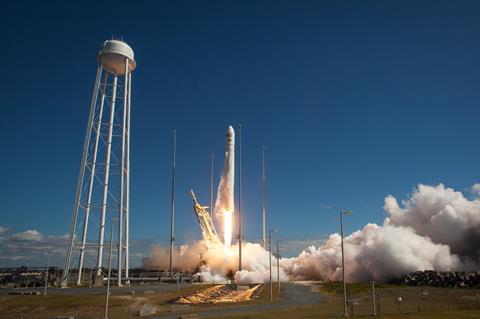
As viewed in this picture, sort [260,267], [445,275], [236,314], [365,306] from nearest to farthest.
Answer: [236,314] → [365,306] → [445,275] → [260,267]

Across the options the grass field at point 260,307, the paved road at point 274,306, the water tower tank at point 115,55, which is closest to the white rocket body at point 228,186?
the water tower tank at point 115,55

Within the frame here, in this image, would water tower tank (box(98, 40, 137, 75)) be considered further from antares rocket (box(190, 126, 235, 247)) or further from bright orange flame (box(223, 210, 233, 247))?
bright orange flame (box(223, 210, 233, 247))

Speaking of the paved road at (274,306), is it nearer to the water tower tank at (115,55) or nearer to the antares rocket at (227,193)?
the antares rocket at (227,193)

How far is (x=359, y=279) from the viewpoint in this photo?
85.5 metres

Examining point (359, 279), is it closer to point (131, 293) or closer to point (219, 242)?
point (219, 242)

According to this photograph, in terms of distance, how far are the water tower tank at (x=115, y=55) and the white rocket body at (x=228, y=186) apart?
2782cm

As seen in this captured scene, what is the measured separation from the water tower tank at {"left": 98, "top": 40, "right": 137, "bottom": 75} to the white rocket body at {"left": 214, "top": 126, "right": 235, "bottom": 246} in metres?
27.8

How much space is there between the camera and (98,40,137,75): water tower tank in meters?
72.5

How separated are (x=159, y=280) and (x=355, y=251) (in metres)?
38.9

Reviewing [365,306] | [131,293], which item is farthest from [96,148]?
[365,306]

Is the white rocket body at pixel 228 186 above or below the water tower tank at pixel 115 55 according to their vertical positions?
below

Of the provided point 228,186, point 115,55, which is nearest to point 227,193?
point 228,186

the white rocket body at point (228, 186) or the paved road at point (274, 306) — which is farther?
the white rocket body at point (228, 186)

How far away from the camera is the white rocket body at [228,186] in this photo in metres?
94.1
